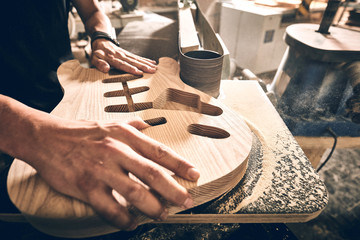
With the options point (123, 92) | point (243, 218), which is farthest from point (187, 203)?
point (123, 92)

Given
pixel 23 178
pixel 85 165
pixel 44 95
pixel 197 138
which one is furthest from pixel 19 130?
pixel 44 95

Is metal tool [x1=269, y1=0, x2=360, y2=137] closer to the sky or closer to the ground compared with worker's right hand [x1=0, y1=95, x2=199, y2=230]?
closer to the ground

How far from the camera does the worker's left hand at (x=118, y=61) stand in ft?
4.05

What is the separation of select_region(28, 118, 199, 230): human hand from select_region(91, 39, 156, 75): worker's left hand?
0.66 m

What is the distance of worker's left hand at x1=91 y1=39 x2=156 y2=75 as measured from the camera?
124 cm

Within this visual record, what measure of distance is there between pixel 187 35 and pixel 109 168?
1.00m

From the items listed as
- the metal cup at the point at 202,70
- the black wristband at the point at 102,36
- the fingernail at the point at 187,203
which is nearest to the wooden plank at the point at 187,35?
the metal cup at the point at 202,70

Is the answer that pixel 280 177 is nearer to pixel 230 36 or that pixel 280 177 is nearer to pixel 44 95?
pixel 44 95

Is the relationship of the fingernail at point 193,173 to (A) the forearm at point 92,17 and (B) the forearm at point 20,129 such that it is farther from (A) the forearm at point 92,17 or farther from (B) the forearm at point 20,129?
(A) the forearm at point 92,17

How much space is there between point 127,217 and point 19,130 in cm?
44

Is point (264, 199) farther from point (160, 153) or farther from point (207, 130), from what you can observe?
point (160, 153)

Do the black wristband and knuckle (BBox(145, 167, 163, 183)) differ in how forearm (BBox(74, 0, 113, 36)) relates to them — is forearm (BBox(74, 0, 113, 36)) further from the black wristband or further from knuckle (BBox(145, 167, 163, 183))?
knuckle (BBox(145, 167, 163, 183))

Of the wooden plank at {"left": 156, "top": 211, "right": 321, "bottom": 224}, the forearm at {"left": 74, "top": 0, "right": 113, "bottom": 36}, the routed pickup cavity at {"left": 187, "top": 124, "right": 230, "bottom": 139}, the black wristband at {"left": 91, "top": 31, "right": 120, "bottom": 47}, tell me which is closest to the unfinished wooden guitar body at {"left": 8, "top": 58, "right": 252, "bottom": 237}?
the routed pickup cavity at {"left": 187, "top": 124, "right": 230, "bottom": 139}

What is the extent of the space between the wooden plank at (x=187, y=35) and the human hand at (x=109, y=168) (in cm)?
70
